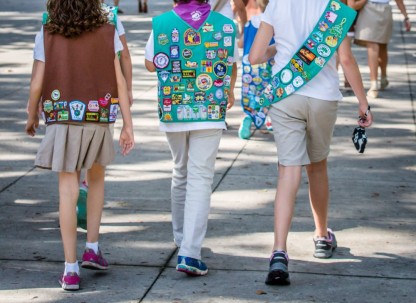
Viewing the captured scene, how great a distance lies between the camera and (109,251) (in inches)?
253

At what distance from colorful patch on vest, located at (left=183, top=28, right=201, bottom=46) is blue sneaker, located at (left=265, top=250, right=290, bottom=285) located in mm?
1324

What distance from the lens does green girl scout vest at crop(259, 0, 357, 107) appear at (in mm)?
5715

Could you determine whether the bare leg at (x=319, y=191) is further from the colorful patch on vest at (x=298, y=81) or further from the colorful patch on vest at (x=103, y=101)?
the colorful patch on vest at (x=103, y=101)

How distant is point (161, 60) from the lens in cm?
586

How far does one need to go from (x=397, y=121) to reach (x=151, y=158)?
10.6ft

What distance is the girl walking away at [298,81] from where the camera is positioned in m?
5.72

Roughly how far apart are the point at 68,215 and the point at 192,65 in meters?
1.14

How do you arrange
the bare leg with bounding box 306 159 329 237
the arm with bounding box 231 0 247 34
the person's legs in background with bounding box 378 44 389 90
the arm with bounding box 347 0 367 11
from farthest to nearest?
the person's legs in background with bounding box 378 44 389 90 → the arm with bounding box 347 0 367 11 → the arm with bounding box 231 0 247 34 → the bare leg with bounding box 306 159 329 237

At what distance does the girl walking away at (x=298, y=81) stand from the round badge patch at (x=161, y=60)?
1.64 ft

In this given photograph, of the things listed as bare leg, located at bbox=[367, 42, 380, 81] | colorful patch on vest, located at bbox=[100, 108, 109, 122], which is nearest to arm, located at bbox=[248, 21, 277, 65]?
colorful patch on vest, located at bbox=[100, 108, 109, 122]

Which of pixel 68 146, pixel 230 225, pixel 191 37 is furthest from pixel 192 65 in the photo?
pixel 230 225

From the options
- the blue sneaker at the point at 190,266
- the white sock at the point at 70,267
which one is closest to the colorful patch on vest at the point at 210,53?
the blue sneaker at the point at 190,266

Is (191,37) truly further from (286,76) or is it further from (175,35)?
(286,76)

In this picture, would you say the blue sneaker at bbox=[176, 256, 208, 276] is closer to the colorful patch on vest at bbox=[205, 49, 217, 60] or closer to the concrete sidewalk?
the concrete sidewalk
